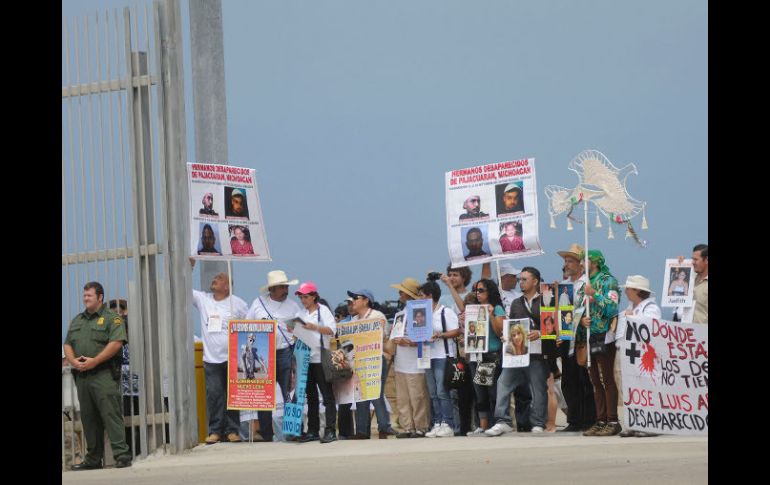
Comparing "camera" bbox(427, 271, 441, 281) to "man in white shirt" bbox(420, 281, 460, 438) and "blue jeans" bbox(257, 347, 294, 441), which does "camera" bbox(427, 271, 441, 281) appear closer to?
"man in white shirt" bbox(420, 281, 460, 438)

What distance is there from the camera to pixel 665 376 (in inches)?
601

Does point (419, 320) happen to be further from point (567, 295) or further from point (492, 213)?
point (567, 295)

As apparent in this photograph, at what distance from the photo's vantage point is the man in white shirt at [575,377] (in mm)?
16125

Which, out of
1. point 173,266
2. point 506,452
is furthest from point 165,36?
point 506,452

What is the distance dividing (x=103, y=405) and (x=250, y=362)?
6.63 feet

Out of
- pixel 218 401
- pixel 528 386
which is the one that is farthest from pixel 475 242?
pixel 218 401

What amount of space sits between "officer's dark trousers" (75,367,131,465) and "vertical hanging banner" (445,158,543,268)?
451 cm

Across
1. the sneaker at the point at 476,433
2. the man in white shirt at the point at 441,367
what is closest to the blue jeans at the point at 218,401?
the man in white shirt at the point at 441,367

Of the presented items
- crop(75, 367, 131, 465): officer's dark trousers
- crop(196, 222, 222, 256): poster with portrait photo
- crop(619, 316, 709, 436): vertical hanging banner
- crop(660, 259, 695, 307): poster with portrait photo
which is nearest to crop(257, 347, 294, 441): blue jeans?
crop(196, 222, 222, 256): poster with portrait photo

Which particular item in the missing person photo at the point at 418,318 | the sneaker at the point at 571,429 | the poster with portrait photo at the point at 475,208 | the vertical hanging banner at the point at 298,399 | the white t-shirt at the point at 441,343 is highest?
the poster with portrait photo at the point at 475,208

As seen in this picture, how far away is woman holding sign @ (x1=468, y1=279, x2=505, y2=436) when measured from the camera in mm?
16656

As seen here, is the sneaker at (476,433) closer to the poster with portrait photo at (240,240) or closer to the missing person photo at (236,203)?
the poster with portrait photo at (240,240)

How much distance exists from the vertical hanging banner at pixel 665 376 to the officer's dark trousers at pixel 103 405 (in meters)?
5.72

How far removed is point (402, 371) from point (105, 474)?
403cm
